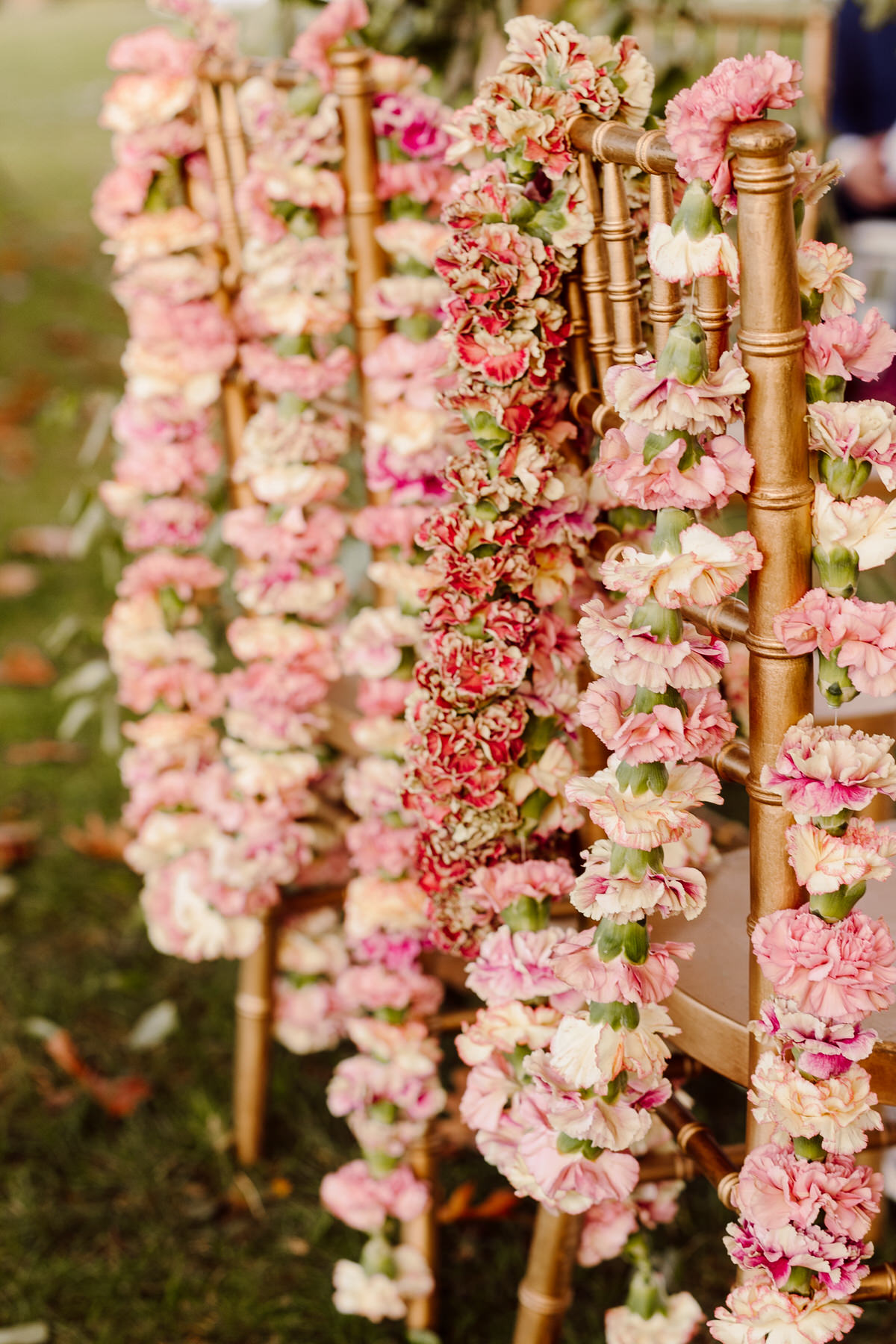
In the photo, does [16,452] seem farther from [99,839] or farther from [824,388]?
[824,388]

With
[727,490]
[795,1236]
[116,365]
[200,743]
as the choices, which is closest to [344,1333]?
[200,743]

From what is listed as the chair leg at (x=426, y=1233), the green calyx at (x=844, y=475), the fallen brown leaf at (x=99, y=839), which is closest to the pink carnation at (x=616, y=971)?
the green calyx at (x=844, y=475)

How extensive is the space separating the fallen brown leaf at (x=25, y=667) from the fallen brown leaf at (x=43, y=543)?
49cm

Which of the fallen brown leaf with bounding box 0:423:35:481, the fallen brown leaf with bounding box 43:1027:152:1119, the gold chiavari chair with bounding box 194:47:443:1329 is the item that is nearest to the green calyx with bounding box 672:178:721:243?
the gold chiavari chair with bounding box 194:47:443:1329

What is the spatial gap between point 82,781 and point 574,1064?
6.13 feet

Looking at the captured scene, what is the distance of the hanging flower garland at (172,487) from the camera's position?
1459 millimetres

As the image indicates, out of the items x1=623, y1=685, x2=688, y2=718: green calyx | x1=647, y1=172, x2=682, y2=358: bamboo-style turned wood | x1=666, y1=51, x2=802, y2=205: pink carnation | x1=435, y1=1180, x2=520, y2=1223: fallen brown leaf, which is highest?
x1=666, y1=51, x2=802, y2=205: pink carnation

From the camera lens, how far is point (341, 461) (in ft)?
6.68

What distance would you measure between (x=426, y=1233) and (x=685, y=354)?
1014mm

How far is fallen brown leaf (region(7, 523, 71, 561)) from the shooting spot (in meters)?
3.53

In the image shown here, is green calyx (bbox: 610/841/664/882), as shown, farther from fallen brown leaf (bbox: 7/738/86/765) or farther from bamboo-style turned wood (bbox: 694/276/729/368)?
fallen brown leaf (bbox: 7/738/86/765)

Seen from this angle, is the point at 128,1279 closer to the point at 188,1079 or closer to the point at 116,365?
the point at 188,1079

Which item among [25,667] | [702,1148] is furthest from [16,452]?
[702,1148]

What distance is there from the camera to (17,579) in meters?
3.41
